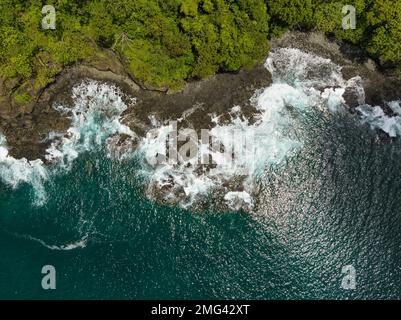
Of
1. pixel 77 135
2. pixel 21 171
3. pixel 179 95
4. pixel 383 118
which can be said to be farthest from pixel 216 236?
pixel 383 118

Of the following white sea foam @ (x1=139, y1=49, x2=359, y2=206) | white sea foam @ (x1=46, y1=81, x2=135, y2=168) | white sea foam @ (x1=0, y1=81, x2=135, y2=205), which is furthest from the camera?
white sea foam @ (x1=46, y1=81, x2=135, y2=168)

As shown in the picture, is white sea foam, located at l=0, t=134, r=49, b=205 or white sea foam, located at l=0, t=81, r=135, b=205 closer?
white sea foam, located at l=0, t=134, r=49, b=205

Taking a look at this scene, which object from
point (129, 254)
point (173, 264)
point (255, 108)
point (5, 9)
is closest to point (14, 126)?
point (5, 9)

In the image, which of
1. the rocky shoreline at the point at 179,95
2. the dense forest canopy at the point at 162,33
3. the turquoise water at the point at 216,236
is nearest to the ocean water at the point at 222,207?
the turquoise water at the point at 216,236

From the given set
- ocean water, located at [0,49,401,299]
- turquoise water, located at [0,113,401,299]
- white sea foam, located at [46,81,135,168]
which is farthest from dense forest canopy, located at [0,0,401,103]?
turquoise water, located at [0,113,401,299]

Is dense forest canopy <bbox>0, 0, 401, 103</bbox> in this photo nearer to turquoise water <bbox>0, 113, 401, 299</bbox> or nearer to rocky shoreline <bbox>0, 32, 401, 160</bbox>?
rocky shoreline <bbox>0, 32, 401, 160</bbox>

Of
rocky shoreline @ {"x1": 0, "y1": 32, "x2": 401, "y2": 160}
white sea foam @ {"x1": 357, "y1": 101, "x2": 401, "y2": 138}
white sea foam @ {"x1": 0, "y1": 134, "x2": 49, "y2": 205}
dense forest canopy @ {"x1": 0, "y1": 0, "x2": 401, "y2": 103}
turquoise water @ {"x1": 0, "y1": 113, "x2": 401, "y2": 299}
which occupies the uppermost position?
dense forest canopy @ {"x1": 0, "y1": 0, "x2": 401, "y2": 103}
